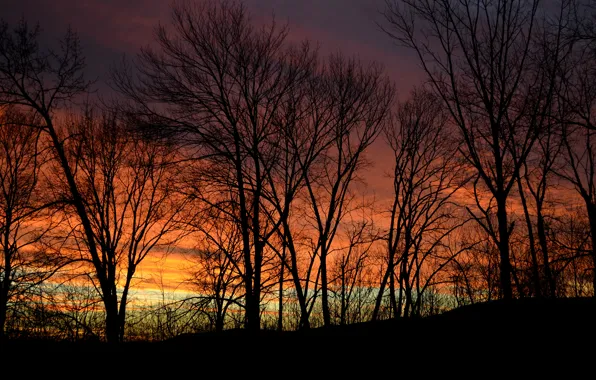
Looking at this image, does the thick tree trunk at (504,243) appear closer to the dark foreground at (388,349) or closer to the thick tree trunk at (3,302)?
the dark foreground at (388,349)

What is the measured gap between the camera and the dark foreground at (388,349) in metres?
6.39

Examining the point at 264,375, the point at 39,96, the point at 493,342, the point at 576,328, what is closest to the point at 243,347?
the point at 264,375

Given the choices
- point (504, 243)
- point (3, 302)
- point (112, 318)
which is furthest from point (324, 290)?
point (3, 302)

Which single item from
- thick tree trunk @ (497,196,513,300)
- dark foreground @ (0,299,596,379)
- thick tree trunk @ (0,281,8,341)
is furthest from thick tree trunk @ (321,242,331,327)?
thick tree trunk @ (0,281,8,341)

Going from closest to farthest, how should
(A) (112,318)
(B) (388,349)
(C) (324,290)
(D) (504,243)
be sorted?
1. (B) (388,349)
2. (D) (504,243)
3. (C) (324,290)
4. (A) (112,318)

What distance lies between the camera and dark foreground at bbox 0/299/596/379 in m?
6.39

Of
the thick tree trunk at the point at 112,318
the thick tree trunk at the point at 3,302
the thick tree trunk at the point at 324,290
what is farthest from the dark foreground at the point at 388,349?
the thick tree trunk at the point at 112,318

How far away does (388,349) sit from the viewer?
281 inches

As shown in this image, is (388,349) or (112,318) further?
(112,318)

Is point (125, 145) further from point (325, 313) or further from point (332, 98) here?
point (325, 313)

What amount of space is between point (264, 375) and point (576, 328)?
4407 mm

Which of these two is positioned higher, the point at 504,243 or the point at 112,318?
the point at 504,243

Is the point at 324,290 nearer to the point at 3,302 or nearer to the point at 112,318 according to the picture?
the point at 112,318

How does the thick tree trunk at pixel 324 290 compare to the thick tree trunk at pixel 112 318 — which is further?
the thick tree trunk at pixel 112 318
